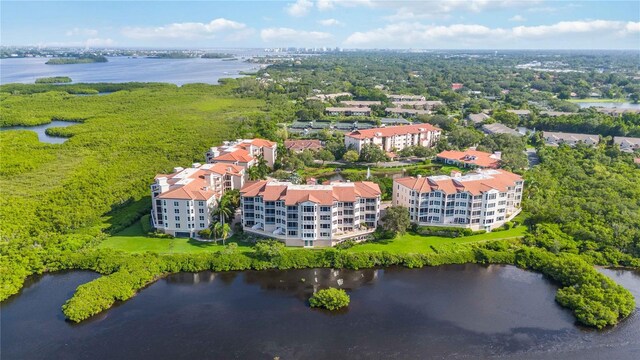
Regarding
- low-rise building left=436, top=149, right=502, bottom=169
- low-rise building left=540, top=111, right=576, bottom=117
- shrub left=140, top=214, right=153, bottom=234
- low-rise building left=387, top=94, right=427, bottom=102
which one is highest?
low-rise building left=387, top=94, right=427, bottom=102

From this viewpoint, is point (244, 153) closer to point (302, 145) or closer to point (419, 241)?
point (302, 145)

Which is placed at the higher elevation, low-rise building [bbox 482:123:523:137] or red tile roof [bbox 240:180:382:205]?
red tile roof [bbox 240:180:382:205]

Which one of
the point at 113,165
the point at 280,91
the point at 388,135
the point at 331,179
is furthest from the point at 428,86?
the point at 113,165

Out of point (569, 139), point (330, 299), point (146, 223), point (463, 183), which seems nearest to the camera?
point (330, 299)

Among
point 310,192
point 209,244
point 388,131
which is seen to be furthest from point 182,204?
point 388,131

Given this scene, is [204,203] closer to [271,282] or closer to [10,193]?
[271,282]

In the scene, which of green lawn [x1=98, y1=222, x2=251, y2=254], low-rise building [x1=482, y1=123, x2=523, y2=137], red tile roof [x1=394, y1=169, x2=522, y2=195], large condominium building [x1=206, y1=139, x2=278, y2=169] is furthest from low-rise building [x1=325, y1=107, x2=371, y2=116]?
green lawn [x1=98, y1=222, x2=251, y2=254]

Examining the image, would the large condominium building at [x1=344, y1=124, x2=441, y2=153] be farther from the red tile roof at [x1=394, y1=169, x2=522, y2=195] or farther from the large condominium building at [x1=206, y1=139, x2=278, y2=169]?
the red tile roof at [x1=394, y1=169, x2=522, y2=195]
